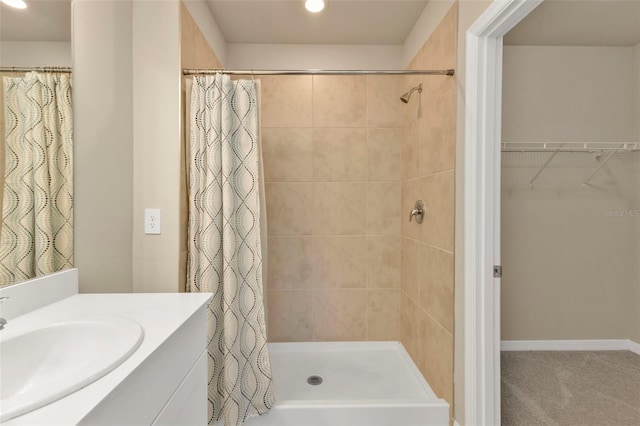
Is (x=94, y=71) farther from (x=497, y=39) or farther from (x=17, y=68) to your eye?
(x=497, y=39)

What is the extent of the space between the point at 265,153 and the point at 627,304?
312cm

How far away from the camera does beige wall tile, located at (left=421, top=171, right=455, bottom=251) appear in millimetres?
1456

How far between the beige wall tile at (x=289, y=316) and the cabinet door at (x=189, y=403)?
117 cm

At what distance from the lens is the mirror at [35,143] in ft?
2.89

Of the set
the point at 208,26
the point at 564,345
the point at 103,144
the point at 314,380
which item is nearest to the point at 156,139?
the point at 103,144

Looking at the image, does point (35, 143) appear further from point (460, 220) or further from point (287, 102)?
point (460, 220)

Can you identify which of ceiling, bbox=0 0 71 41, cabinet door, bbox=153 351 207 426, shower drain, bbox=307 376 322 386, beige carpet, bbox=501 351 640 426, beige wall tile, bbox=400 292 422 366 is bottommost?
beige carpet, bbox=501 351 640 426

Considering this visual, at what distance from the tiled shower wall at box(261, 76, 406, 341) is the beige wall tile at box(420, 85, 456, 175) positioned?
46 centimetres

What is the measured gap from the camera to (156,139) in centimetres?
138

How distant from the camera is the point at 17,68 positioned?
2.93ft

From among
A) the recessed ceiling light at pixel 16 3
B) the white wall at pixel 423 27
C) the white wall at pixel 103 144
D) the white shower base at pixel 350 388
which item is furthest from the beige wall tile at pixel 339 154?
the recessed ceiling light at pixel 16 3

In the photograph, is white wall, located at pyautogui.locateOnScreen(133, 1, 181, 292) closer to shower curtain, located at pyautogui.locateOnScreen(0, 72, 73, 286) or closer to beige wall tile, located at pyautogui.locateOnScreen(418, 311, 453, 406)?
shower curtain, located at pyautogui.locateOnScreen(0, 72, 73, 286)

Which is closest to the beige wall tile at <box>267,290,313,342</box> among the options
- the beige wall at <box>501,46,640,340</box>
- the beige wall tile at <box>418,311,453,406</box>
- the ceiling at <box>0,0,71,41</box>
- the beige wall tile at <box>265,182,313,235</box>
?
the beige wall tile at <box>265,182,313,235</box>

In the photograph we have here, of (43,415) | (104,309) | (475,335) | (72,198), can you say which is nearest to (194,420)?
(104,309)
